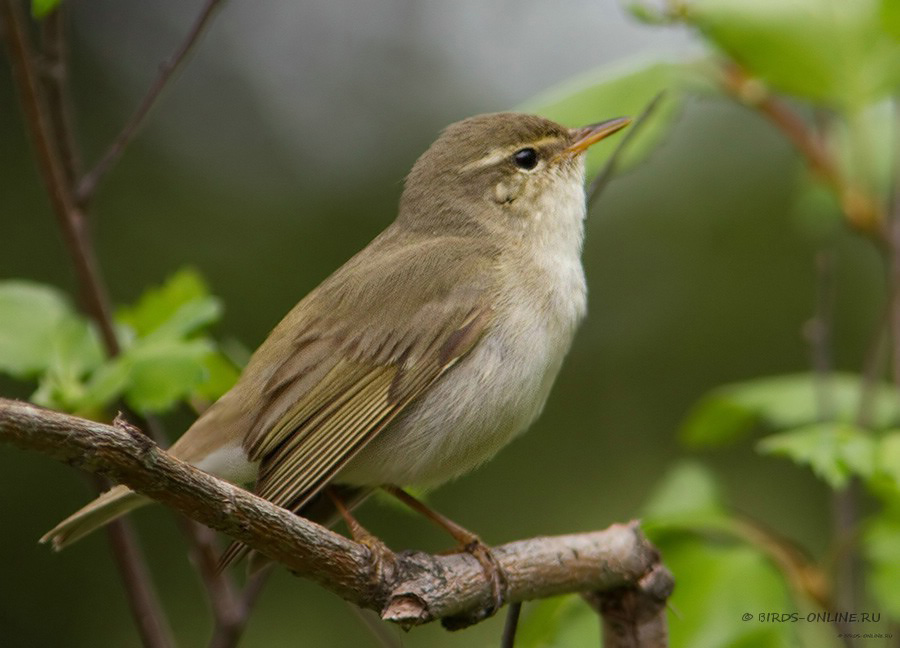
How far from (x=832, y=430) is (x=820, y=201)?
1.89 metres

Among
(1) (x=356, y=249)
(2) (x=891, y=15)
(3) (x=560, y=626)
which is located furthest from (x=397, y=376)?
(1) (x=356, y=249)

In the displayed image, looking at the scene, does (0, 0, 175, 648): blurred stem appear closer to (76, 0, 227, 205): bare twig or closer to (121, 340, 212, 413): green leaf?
(76, 0, 227, 205): bare twig

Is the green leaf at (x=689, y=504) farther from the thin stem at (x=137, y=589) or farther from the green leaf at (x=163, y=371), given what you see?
the thin stem at (x=137, y=589)

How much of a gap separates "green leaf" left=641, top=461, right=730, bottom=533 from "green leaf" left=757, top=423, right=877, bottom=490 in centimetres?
25

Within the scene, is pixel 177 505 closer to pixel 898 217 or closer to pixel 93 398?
pixel 93 398

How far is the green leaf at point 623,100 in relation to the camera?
300 cm

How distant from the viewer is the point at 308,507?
131 inches

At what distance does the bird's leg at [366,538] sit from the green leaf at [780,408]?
39.3 inches

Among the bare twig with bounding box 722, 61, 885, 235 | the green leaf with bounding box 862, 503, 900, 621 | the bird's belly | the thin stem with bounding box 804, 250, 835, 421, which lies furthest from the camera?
the bare twig with bounding box 722, 61, 885, 235

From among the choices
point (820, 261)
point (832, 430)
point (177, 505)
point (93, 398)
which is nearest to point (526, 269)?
point (820, 261)

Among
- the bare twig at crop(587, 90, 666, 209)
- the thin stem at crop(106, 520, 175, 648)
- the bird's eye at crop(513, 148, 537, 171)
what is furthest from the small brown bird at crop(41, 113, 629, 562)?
the bare twig at crop(587, 90, 666, 209)

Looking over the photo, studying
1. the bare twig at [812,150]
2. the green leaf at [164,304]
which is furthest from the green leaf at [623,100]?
the green leaf at [164,304]

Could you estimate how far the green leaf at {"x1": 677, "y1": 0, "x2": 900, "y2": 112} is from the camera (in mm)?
2934

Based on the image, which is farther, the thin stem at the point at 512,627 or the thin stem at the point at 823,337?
the thin stem at the point at 823,337
